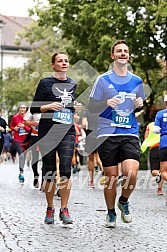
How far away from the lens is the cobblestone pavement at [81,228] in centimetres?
632

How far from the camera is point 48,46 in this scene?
183ft

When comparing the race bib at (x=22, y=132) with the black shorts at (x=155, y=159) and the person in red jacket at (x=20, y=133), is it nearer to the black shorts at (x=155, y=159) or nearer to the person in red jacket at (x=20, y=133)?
the person in red jacket at (x=20, y=133)

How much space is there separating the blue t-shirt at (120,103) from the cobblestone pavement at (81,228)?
1082 millimetres

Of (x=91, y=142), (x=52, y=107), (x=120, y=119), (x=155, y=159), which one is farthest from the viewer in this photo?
(x=91, y=142)

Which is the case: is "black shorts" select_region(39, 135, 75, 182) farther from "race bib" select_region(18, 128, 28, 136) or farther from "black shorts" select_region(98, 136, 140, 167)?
"race bib" select_region(18, 128, 28, 136)

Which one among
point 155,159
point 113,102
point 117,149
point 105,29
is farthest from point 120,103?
point 105,29

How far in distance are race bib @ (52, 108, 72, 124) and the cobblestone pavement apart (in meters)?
1.16

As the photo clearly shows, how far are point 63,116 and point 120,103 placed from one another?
2.34ft

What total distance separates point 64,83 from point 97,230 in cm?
175

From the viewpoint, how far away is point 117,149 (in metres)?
7.57

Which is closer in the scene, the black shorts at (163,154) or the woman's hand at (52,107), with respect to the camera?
the woman's hand at (52,107)

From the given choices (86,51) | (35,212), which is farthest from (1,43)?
(35,212)

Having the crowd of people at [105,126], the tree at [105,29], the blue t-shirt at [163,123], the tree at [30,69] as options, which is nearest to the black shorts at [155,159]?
the blue t-shirt at [163,123]

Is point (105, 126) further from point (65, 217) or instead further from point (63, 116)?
point (65, 217)
